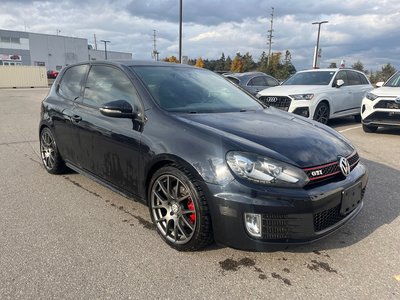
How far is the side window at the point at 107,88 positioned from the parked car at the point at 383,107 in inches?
257

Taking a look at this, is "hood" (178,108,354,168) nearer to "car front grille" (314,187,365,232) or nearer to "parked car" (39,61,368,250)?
"parked car" (39,61,368,250)

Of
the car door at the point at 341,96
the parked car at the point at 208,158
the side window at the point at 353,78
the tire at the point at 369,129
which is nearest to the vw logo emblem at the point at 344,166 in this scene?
the parked car at the point at 208,158

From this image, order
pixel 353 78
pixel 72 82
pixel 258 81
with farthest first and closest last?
pixel 258 81, pixel 353 78, pixel 72 82

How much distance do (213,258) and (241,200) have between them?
66cm

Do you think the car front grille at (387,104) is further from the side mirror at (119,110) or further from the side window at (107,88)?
the side mirror at (119,110)

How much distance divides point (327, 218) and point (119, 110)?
2.01 m

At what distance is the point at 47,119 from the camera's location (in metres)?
4.91

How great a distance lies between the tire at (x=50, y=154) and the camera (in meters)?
4.85

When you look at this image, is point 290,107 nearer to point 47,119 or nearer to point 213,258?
point 47,119

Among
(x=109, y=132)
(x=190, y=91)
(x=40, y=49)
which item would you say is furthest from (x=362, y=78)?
(x=40, y=49)

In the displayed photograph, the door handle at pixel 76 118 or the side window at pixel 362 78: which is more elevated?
the side window at pixel 362 78

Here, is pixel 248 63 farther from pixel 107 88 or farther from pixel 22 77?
pixel 107 88

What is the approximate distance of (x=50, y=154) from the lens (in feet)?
16.5

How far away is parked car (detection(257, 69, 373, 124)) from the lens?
28.1ft
